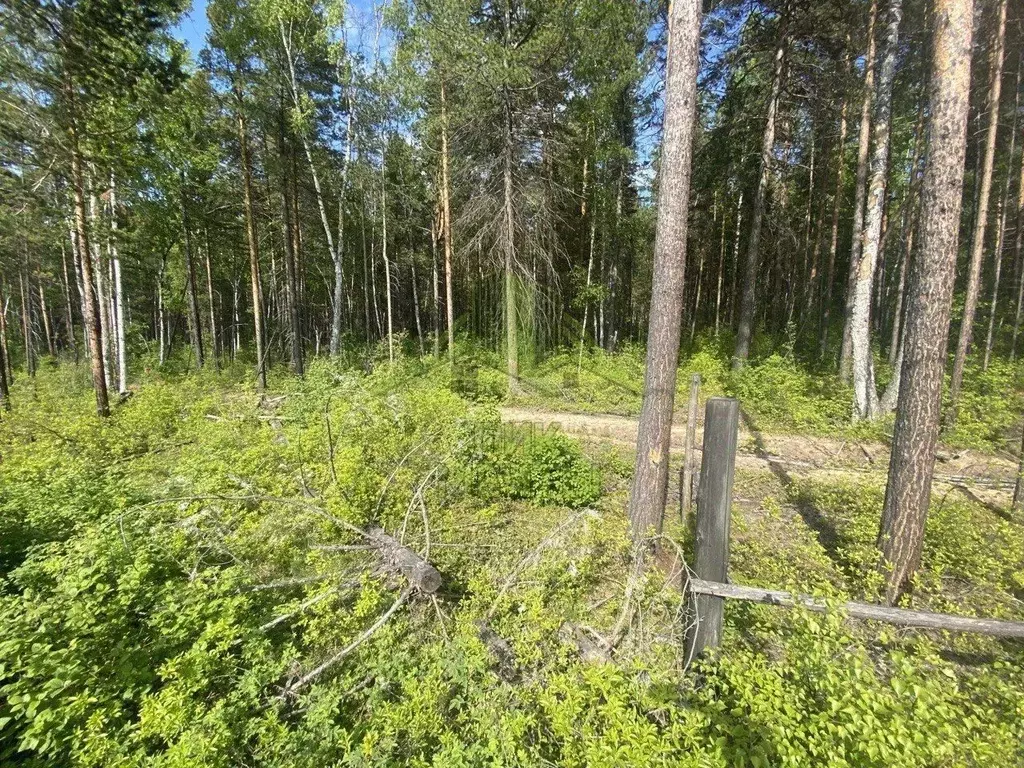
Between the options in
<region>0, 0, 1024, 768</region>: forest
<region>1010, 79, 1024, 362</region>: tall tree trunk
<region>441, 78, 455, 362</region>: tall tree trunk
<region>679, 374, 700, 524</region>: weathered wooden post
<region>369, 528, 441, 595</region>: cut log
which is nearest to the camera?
<region>0, 0, 1024, 768</region>: forest

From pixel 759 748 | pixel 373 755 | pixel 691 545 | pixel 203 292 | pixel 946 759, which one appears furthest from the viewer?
pixel 203 292

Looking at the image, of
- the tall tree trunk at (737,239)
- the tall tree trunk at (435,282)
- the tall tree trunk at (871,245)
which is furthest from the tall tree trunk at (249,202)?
the tall tree trunk at (737,239)

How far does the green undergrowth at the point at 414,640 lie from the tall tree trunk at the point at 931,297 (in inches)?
19.4

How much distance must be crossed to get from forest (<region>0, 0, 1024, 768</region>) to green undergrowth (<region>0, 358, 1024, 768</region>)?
1.4 inches

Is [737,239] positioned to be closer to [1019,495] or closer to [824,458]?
[824,458]

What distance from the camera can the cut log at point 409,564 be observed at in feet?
12.8

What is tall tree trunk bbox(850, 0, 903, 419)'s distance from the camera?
332 inches

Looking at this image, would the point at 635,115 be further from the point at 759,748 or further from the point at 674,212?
the point at 759,748

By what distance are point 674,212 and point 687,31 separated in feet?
5.93

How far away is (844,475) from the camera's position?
6.68 m

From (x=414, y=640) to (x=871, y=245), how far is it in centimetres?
1082

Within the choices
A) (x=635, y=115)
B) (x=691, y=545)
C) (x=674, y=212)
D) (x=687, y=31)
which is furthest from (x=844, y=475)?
(x=635, y=115)

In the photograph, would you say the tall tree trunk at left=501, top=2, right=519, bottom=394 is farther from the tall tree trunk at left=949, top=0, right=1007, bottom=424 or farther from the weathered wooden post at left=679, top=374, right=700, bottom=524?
the tall tree trunk at left=949, top=0, right=1007, bottom=424

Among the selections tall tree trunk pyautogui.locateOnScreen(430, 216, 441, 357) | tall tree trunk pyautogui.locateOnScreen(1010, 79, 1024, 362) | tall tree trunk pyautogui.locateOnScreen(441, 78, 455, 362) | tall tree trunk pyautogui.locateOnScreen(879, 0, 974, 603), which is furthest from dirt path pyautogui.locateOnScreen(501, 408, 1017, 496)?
→ tall tree trunk pyautogui.locateOnScreen(1010, 79, 1024, 362)
